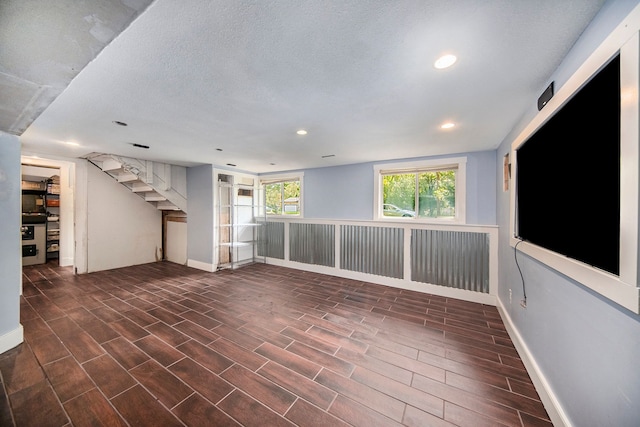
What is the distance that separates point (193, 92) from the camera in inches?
68.9

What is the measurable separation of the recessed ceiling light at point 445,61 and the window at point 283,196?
389 centimetres

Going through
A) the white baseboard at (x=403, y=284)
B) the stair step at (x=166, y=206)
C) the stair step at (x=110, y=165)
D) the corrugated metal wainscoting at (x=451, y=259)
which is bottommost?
the white baseboard at (x=403, y=284)

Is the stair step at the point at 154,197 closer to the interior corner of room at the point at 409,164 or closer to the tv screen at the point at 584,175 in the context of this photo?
the interior corner of room at the point at 409,164

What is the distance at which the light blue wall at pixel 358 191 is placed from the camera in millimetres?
3357

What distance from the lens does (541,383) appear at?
61.4 inches

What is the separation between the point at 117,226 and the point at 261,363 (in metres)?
4.99

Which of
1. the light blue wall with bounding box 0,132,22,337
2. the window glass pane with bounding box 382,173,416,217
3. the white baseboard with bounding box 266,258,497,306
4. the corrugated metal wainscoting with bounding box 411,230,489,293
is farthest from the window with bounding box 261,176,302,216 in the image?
the light blue wall with bounding box 0,132,22,337

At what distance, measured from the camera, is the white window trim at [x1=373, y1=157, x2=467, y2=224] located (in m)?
3.50

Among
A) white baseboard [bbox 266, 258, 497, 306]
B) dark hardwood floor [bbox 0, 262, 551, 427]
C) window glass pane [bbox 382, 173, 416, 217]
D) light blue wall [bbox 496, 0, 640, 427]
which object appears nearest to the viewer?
light blue wall [bbox 496, 0, 640, 427]

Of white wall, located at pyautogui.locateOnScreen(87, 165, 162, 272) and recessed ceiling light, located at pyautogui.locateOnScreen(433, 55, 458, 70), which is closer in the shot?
recessed ceiling light, located at pyautogui.locateOnScreen(433, 55, 458, 70)

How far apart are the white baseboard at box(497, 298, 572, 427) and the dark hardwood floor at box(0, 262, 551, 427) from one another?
59 millimetres

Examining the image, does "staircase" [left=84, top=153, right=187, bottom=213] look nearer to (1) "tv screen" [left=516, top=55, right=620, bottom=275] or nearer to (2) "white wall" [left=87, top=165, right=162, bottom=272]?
(2) "white wall" [left=87, top=165, right=162, bottom=272]

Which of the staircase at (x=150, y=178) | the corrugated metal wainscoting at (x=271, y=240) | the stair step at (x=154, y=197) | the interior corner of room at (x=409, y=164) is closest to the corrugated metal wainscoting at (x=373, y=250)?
the interior corner of room at (x=409, y=164)

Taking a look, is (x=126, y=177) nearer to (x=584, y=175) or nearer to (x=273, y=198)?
(x=273, y=198)
